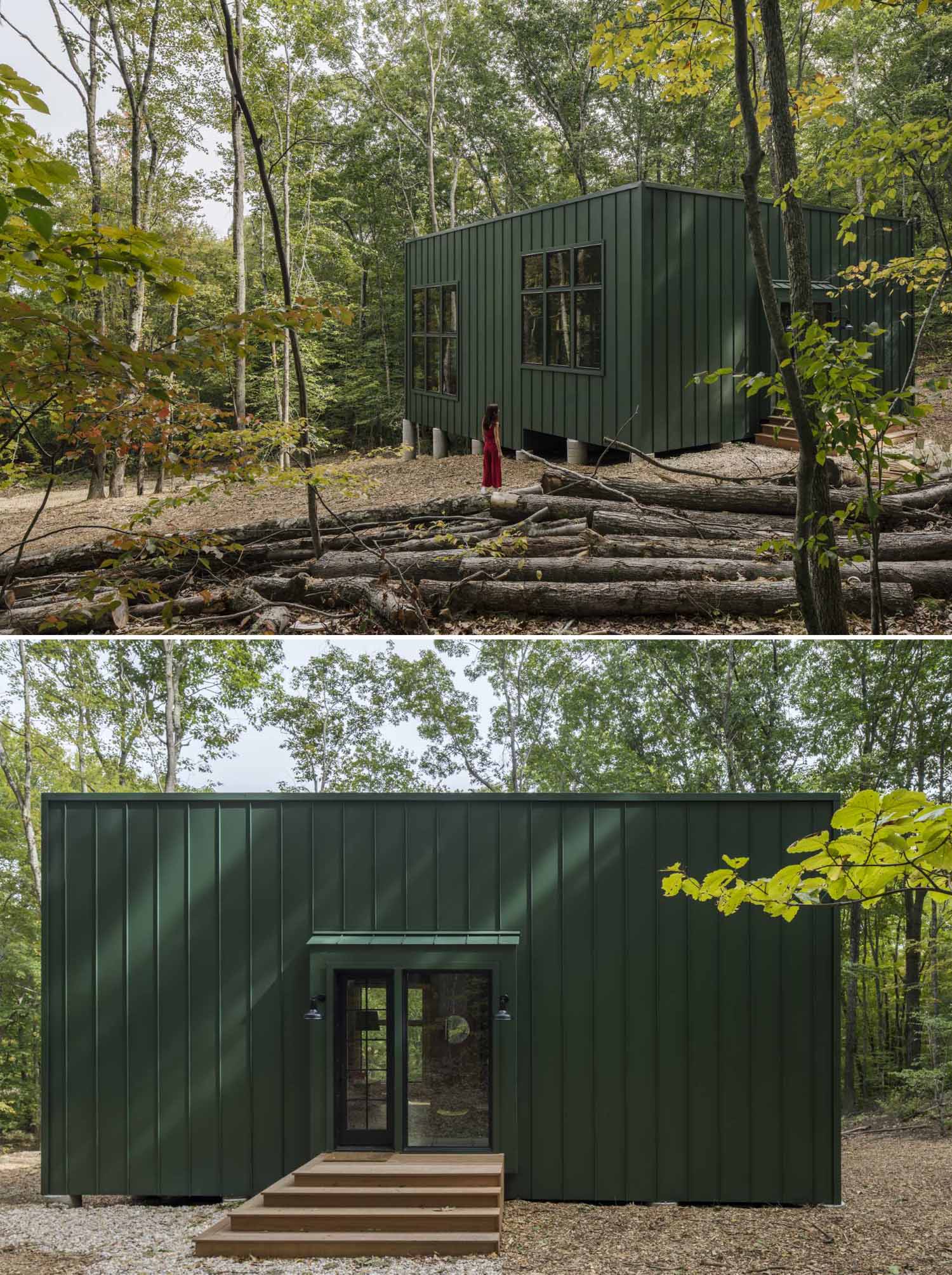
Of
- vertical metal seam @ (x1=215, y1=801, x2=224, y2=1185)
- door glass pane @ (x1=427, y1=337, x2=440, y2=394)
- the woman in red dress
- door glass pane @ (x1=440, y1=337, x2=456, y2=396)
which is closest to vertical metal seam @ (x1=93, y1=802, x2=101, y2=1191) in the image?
vertical metal seam @ (x1=215, y1=801, x2=224, y2=1185)

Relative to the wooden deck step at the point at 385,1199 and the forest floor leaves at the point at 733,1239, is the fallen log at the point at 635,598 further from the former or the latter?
the forest floor leaves at the point at 733,1239

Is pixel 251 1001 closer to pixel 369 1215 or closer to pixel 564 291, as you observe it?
pixel 369 1215

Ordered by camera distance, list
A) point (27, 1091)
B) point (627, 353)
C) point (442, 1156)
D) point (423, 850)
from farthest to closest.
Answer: point (27, 1091) < point (627, 353) < point (423, 850) < point (442, 1156)

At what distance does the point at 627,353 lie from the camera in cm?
939

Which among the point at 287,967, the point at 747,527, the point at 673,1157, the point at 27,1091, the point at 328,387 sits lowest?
the point at 27,1091

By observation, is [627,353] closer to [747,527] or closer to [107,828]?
[747,527]

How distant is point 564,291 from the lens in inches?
406

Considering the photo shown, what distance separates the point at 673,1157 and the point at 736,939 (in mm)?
1454

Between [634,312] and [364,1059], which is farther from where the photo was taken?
[634,312]

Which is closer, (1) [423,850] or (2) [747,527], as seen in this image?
(1) [423,850]


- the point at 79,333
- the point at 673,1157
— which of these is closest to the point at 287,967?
the point at 673,1157

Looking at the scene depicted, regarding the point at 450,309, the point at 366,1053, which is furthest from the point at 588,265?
the point at 366,1053

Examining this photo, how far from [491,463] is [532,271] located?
156 inches

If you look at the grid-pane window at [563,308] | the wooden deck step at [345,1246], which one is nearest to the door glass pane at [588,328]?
the grid-pane window at [563,308]
